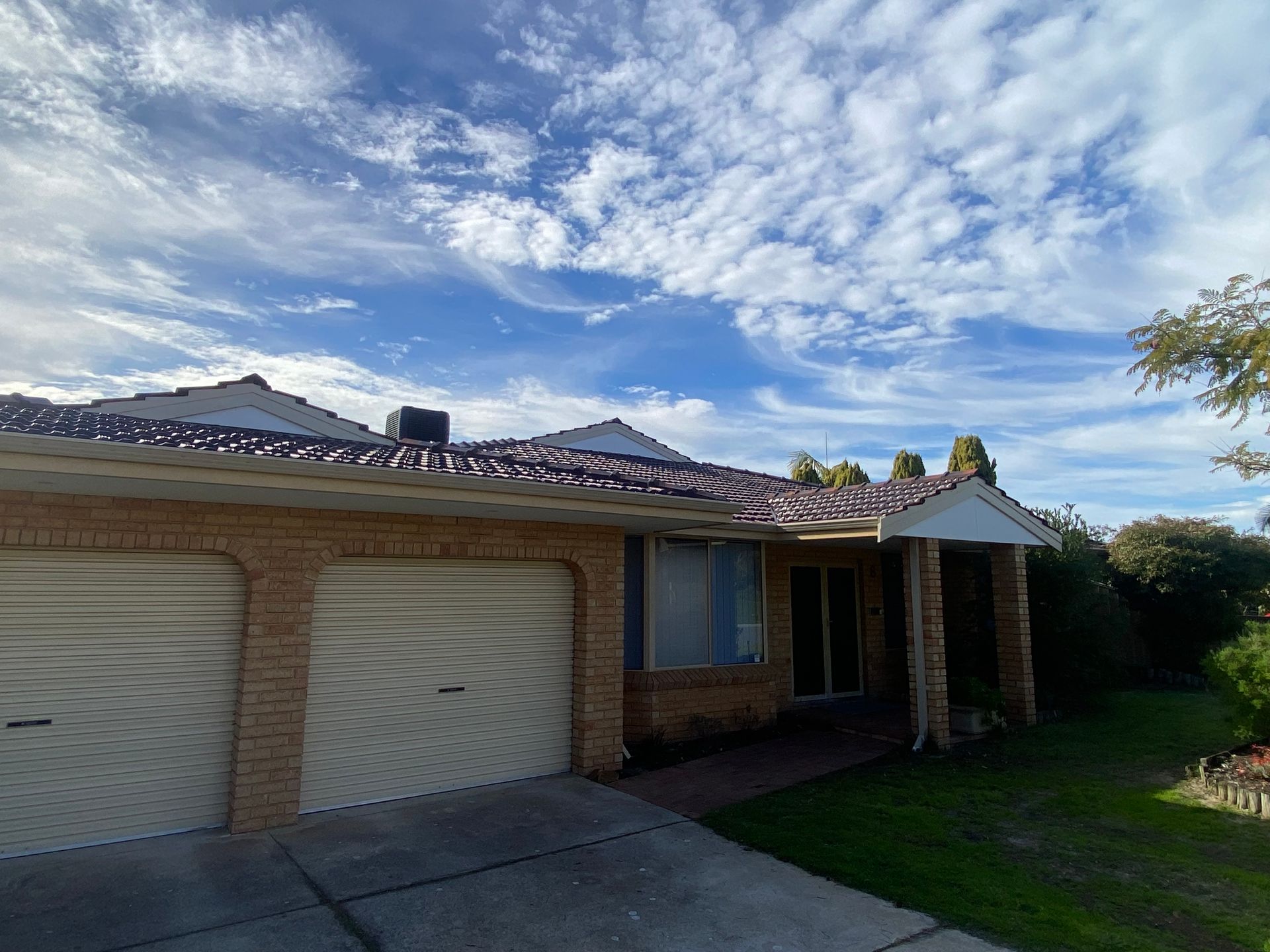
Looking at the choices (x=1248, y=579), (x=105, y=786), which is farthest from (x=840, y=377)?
(x=105, y=786)

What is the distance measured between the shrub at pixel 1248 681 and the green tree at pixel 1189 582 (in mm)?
7860

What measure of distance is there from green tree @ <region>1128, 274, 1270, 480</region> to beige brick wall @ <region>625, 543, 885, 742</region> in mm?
5760

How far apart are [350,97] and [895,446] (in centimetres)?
2037

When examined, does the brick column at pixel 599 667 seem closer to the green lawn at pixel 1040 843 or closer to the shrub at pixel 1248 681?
the green lawn at pixel 1040 843

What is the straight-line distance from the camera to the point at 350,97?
791 cm

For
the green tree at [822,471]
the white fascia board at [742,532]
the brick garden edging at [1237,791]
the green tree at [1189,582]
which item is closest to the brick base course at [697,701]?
the white fascia board at [742,532]

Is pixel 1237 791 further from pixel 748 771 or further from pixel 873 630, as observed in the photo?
pixel 873 630

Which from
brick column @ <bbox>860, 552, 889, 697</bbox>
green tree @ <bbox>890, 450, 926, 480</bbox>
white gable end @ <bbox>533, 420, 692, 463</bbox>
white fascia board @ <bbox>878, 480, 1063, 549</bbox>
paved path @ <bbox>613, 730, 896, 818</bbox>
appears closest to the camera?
paved path @ <bbox>613, 730, 896, 818</bbox>

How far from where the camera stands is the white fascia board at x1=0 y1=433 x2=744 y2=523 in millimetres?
4500

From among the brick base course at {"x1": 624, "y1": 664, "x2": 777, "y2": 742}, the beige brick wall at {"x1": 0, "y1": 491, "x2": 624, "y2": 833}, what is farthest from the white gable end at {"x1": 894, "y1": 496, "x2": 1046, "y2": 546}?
the beige brick wall at {"x1": 0, "y1": 491, "x2": 624, "y2": 833}

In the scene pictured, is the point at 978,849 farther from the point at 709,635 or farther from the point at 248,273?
the point at 248,273

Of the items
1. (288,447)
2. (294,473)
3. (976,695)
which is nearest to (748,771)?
(976,695)

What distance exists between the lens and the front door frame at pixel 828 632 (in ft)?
37.5

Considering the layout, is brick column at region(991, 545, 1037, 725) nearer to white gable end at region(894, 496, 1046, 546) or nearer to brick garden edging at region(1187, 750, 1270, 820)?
white gable end at region(894, 496, 1046, 546)
